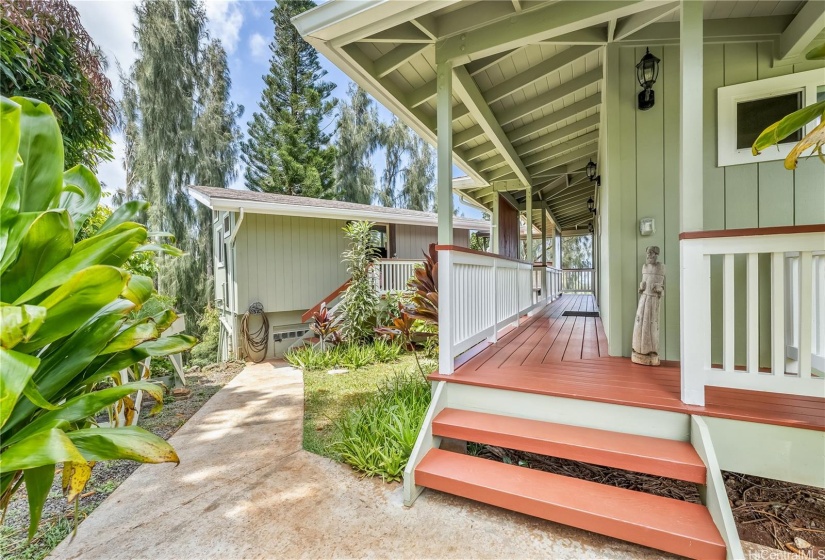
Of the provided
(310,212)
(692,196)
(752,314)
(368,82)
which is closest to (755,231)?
(692,196)

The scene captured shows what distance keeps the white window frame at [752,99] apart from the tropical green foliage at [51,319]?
4.11 m

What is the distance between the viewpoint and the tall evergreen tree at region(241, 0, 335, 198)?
16828 millimetres

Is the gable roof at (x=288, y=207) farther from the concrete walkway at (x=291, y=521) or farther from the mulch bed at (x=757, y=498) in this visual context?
the mulch bed at (x=757, y=498)

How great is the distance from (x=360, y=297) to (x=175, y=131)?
36.1ft

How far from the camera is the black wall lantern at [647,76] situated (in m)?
3.05

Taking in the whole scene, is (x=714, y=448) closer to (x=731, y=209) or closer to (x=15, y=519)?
(x=731, y=209)

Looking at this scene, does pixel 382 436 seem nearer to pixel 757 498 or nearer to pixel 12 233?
pixel 12 233

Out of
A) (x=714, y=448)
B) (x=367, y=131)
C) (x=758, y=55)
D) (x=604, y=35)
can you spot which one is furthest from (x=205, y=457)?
(x=367, y=131)

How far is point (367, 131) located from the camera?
746 inches

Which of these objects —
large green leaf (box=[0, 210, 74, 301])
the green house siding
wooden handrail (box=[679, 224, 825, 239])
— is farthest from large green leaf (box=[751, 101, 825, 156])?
large green leaf (box=[0, 210, 74, 301])

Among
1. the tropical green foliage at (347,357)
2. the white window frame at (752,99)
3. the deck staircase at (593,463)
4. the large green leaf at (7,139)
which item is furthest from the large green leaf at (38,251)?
the tropical green foliage at (347,357)

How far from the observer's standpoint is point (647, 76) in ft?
10.3

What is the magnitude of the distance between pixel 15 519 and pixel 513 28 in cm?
498

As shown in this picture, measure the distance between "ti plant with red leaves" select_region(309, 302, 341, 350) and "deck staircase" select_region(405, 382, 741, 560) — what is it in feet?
17.1
